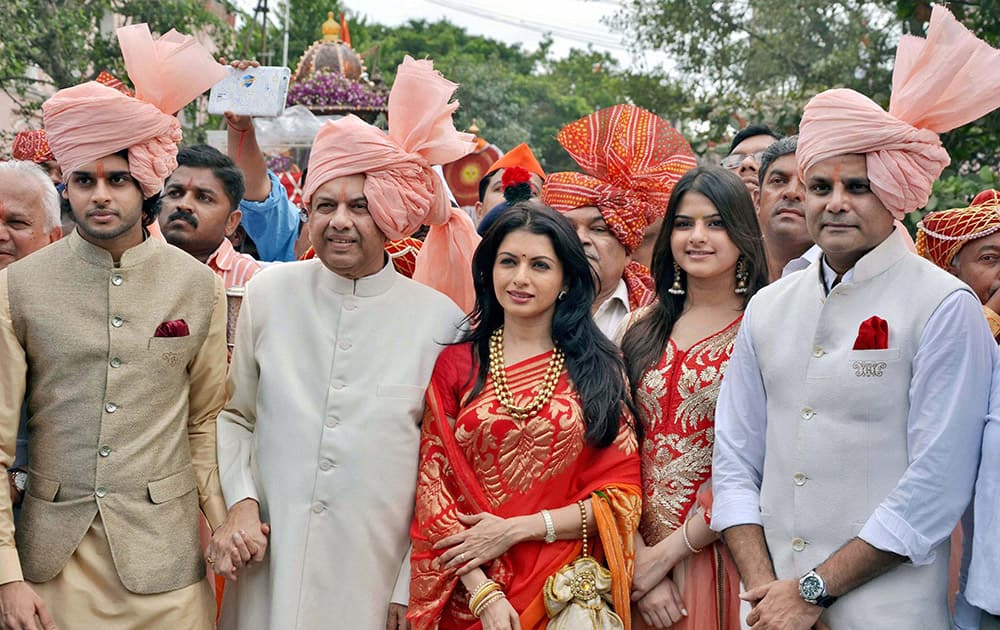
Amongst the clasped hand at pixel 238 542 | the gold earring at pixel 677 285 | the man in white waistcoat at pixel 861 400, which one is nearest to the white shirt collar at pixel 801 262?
the gold earring at pixel 677 285

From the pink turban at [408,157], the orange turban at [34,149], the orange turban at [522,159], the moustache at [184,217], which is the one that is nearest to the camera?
the pink turban at [408,157]

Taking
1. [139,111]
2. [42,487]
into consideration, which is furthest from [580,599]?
[139,111]

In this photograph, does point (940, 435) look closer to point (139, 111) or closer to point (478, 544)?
point (478, 544)

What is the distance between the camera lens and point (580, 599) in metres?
3.65

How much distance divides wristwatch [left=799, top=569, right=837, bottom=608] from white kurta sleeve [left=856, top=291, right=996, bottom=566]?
0.60 ft

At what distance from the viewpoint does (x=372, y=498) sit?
3.91 meters

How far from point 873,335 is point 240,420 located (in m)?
2.15

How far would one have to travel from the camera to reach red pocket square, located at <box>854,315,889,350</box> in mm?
3336

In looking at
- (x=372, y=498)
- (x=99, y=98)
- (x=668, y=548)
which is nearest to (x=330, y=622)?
(x=372, y=498)

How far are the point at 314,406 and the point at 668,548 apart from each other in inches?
51.3

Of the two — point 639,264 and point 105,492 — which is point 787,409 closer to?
point 639,264

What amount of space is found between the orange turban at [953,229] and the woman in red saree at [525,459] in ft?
6.03

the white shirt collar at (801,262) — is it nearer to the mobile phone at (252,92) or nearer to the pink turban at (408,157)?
the pink turban at (408,157)

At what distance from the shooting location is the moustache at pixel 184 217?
5.27 metres
